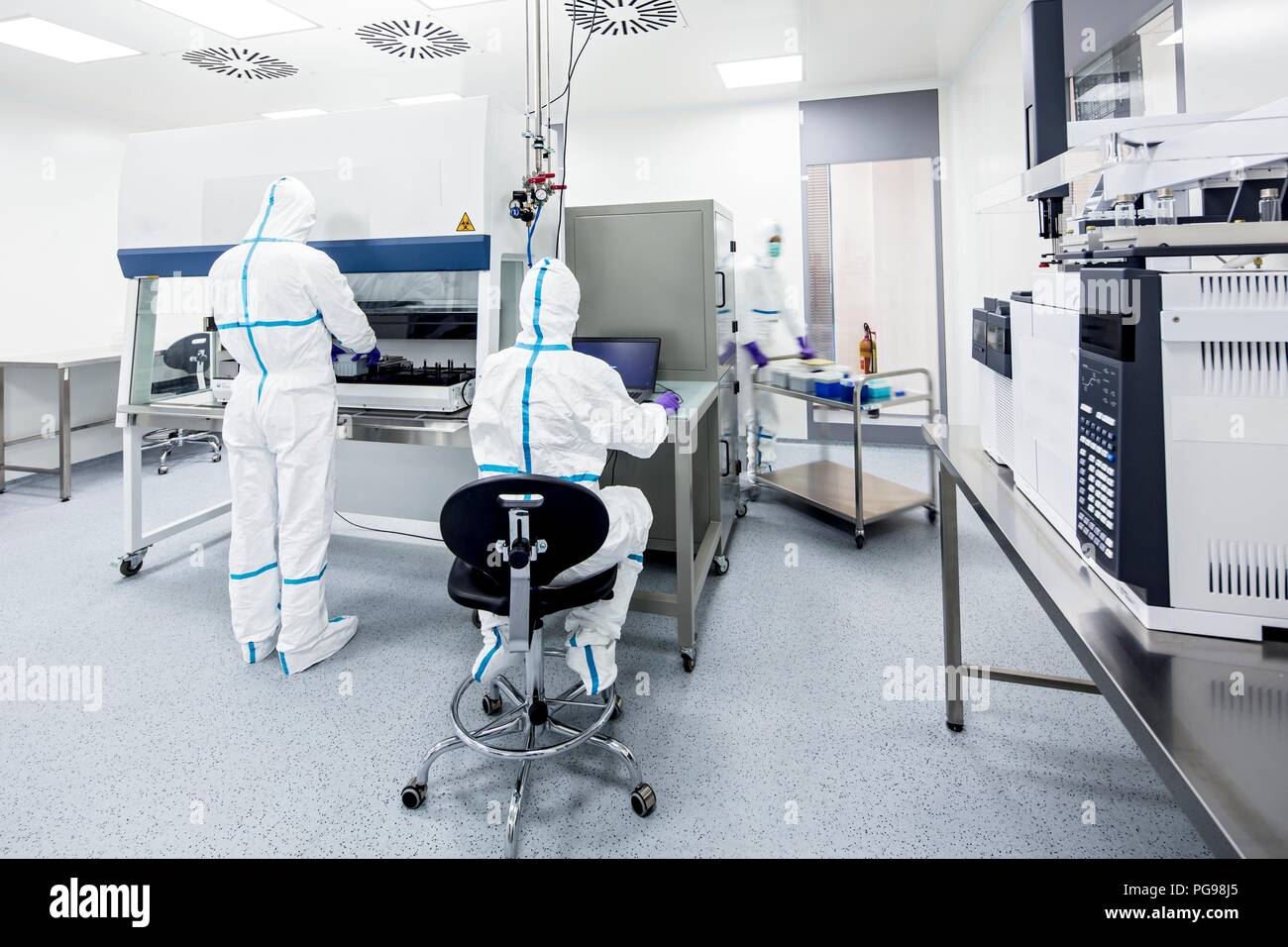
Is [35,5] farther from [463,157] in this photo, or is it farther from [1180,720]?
[1180,720]

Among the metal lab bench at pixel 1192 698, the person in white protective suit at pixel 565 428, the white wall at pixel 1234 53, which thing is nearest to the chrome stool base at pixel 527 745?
the person in white protective suit at pixel 565 428

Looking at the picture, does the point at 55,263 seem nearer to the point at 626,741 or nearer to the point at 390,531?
the point at 390,531

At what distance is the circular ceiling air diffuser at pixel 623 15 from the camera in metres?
3.11

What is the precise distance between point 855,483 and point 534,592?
2.15 metres

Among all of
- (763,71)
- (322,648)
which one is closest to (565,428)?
(322,648)

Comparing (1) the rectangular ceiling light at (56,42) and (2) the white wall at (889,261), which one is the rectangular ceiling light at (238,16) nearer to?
(1) the rectangular ceiling light at (56,42)

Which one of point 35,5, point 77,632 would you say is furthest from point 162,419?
point 35,5

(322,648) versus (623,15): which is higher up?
(623,15)

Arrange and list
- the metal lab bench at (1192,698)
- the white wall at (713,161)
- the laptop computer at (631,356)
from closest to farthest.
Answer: the metal lab bench at (1192,698) < the laptop computer at (631,356) < the white wall at (713,161)

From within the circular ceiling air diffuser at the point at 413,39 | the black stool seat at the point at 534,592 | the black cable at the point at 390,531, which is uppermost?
the circular ceiling air diffuser at the point at 413,39

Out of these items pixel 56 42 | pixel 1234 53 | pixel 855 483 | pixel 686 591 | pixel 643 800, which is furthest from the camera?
pixel 56 42

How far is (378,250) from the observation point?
93.1 inches

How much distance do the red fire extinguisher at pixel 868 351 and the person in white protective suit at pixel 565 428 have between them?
345 centimetres
